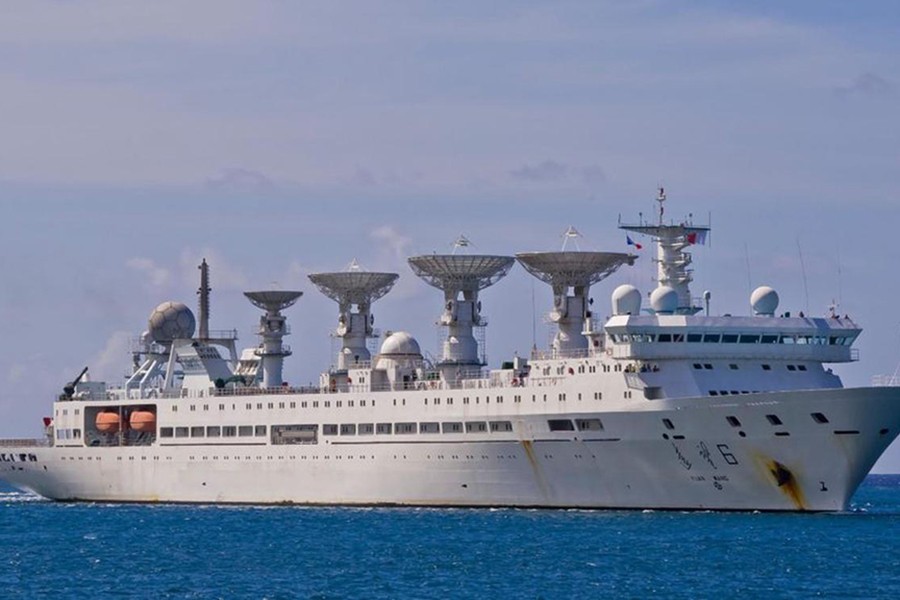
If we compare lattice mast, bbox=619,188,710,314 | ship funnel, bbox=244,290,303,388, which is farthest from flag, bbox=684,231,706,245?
ship funnel, bbox=244,290,303,388

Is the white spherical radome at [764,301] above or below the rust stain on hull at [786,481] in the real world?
above

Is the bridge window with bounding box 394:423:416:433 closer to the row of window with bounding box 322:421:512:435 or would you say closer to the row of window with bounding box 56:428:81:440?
the row of window with bounding box 322:421:512:435

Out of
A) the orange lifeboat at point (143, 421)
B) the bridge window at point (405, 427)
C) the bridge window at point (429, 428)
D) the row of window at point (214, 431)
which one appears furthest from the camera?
the orange lifeboat at point (143, 421)

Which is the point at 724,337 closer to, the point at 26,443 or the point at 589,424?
the point at 589,424

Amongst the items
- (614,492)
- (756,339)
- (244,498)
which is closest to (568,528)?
(614,492)

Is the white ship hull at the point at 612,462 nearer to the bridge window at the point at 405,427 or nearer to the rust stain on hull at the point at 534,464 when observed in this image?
the rust stain on hull at the point at 534,464

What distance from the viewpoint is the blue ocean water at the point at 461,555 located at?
52.4m

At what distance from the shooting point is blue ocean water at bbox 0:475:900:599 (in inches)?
2063

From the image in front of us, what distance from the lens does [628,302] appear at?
72.3 meters

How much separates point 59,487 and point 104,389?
534 cm

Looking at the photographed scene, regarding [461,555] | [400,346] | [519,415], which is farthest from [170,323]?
[461,555]

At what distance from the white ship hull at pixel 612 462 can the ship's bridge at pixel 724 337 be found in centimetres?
251

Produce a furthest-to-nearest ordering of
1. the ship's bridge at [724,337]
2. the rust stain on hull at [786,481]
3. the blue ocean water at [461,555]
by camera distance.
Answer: the ship's bridge at [724,337] < the rust stain on hull at [786,481] < the blue ocean water at [461,555]

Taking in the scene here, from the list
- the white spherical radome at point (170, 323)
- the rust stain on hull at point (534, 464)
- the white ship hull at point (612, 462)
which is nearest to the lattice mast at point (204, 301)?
the white spherical radome at point (170, 323)
